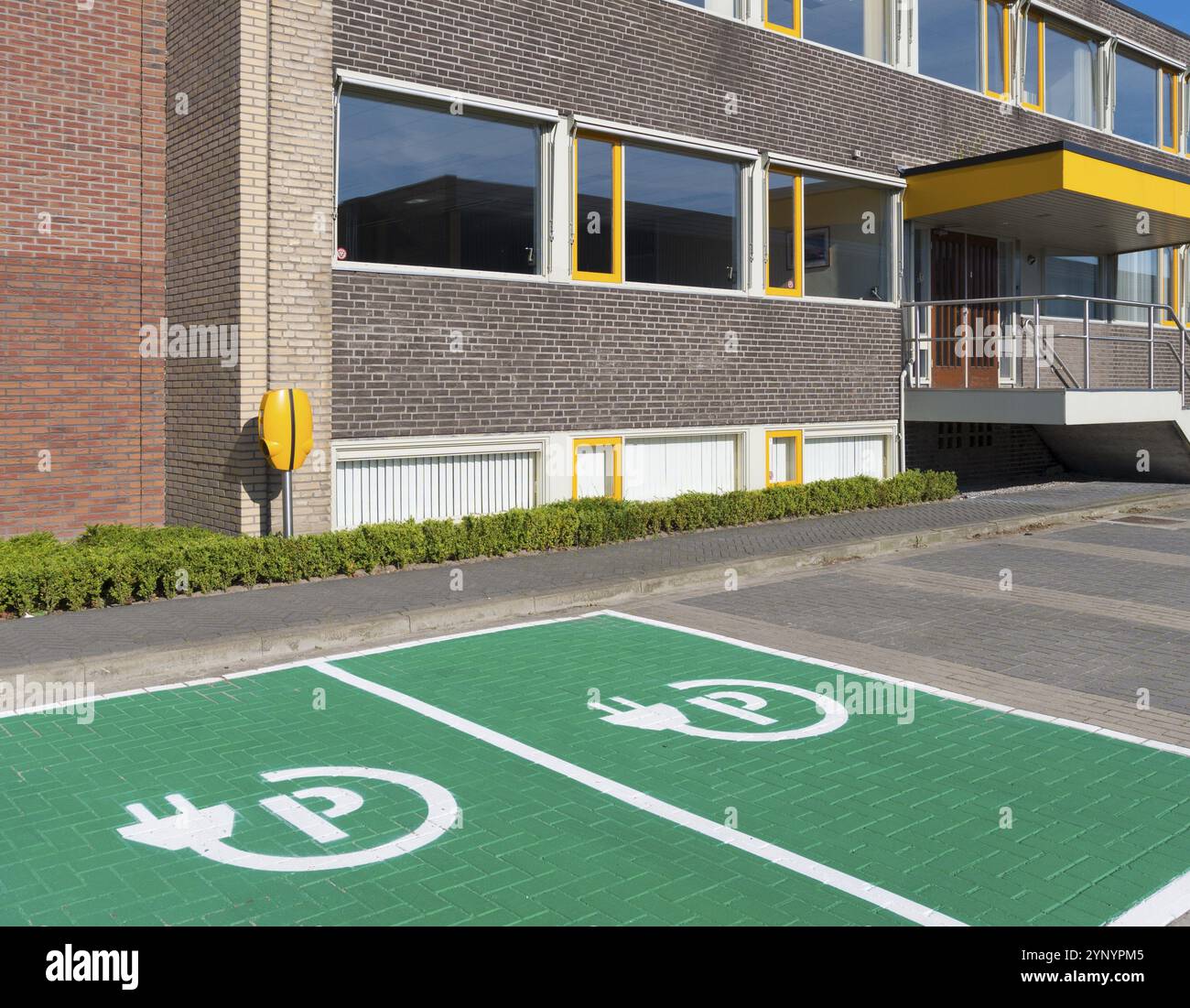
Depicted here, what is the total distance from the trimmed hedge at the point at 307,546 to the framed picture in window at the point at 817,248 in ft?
12.0

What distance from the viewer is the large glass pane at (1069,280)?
22625mm

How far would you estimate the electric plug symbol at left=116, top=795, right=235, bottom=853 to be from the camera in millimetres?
5270

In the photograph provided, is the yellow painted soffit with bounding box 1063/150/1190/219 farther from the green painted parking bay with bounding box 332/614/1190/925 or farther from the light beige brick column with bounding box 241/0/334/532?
the green painted parking bay with bounding box 332/614/1190/925

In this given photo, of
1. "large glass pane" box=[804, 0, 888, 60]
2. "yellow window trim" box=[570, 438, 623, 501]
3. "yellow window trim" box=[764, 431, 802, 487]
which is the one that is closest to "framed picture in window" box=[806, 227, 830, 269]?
"yellow window trim" box=[764, 431, 802, 487]

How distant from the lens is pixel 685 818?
221 inches

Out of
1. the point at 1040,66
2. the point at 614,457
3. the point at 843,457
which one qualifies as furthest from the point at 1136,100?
the point at 614,457

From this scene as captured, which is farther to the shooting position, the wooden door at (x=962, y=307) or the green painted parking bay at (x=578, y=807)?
the wooden door at (x=962, y=307)

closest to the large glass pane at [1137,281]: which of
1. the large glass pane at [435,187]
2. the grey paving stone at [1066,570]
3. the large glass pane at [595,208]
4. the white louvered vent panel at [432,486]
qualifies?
the grey paving stone at [1066,570]

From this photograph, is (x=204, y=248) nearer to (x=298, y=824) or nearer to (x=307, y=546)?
(x=307, y=546)

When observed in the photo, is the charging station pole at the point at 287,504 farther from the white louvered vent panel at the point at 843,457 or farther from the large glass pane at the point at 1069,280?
the large glass pane at the point at 1069,280

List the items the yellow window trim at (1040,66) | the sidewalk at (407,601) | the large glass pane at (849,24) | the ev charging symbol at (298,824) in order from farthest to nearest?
the yellow window trim at (1040,66), the large glass pane at (849,24), the sidewalk at (407,601), the ev charging symbol at (298,824)

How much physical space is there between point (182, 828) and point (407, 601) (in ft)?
16.0
